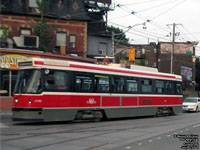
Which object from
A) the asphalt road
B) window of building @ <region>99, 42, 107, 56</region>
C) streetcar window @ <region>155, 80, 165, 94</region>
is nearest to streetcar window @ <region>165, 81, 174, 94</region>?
A: streetcar window @ <region>155, 80, 165, 94</region>

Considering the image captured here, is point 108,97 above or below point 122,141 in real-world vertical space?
above

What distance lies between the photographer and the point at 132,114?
65.1 ft

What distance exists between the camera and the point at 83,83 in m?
16.6

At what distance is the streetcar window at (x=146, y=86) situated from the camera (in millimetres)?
20688

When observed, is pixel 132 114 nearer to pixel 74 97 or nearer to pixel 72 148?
pixel 74 97

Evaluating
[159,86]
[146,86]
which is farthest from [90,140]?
[159,86]

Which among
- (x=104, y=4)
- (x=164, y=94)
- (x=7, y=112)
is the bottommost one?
(x=7, y=112)

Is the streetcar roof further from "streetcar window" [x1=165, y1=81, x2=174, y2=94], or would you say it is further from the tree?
the tree

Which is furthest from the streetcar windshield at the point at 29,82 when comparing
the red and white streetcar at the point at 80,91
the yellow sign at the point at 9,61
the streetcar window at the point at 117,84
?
the yellow sign at the point at 9,61

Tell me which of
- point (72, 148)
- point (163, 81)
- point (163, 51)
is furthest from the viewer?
point (163, 51)

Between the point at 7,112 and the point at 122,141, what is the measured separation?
14516 mm

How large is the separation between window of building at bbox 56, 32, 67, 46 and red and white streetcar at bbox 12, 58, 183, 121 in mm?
13645

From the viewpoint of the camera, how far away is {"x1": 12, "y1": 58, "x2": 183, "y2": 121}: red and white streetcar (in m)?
14.8

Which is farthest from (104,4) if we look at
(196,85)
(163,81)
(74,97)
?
(196,85)
